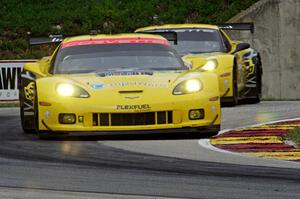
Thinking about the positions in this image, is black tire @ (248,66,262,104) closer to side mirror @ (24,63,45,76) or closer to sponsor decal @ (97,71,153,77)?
side mirror @ (24,63,45,76)

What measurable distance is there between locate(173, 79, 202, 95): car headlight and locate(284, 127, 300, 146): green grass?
999mm

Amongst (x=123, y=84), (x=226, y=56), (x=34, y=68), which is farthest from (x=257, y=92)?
(x=123, y=84)

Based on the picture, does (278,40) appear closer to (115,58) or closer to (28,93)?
(115,58)

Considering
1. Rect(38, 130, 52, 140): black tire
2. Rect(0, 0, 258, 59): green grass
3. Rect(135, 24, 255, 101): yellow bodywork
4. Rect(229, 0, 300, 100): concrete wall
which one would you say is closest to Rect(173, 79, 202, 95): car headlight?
Rect(38, 130, 52, 140): black tire

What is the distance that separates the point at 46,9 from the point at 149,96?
20376 millimetres

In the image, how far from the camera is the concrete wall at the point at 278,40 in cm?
2972

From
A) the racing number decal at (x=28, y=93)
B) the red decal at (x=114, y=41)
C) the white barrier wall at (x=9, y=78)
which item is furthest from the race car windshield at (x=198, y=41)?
the racing number decal at (x=28, y=93)

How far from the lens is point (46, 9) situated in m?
31.0

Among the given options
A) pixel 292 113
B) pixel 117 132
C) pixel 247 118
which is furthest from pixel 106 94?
pixel 292 113

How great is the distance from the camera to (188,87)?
36.9ft

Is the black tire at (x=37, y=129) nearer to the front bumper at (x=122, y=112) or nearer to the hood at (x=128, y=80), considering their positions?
the front bumper at (x=122, y=112)

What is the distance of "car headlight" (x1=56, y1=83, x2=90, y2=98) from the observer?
11.1m

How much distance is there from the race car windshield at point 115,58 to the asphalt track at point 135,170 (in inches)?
38.3

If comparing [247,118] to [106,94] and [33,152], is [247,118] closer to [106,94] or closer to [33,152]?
[106,94]
